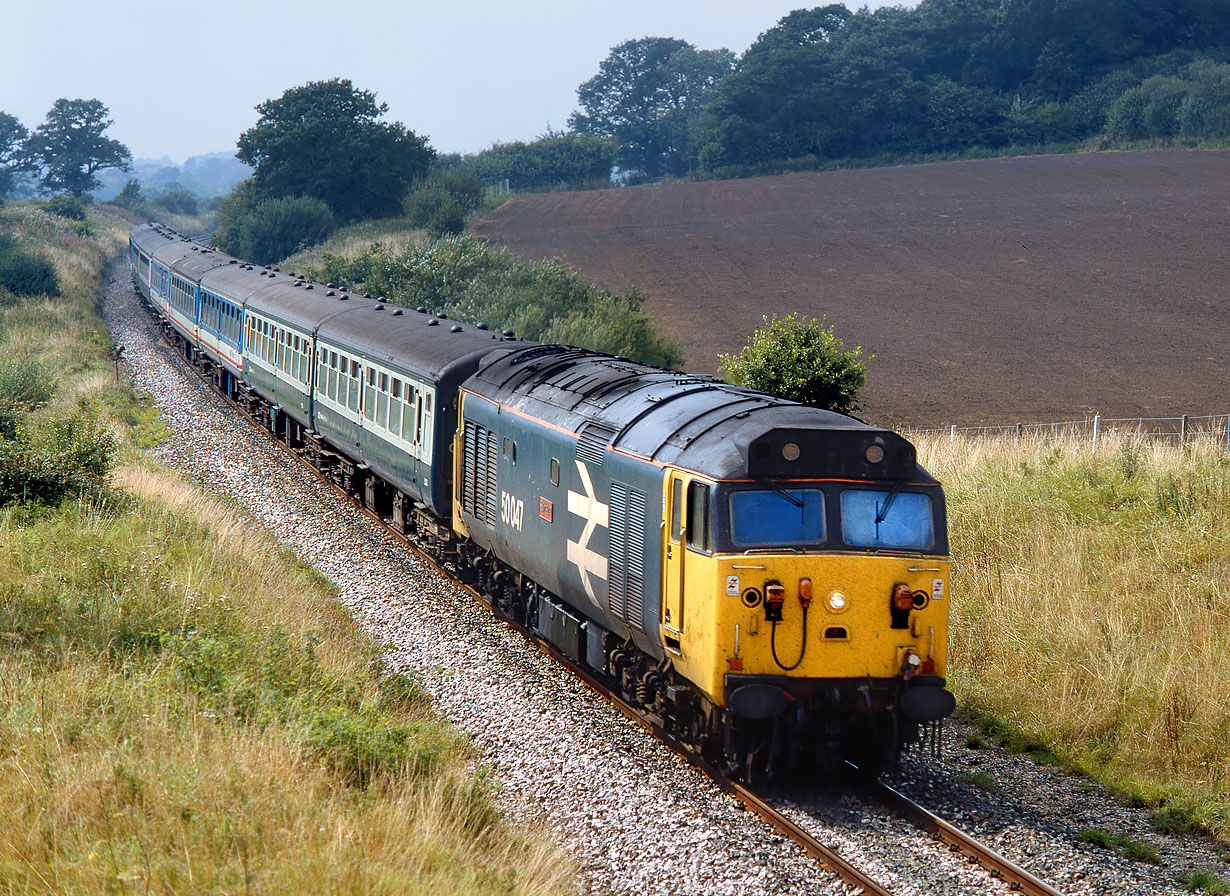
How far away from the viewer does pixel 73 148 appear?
13700 centimetres

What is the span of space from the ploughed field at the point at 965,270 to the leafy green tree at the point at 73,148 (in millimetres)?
79390

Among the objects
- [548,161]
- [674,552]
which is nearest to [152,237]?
[674,552]

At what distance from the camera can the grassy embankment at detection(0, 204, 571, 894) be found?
661 cm

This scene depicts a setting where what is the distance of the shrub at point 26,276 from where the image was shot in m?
49.7

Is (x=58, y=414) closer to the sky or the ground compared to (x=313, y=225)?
Answer: closer to the ground

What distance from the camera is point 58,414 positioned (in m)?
24.3

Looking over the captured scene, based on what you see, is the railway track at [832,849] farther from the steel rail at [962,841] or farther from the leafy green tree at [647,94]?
Result: the leafy green tree at [647,94]

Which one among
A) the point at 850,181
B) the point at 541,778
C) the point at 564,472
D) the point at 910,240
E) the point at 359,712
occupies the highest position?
the point at 850,181

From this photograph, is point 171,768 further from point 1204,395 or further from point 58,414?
point 1204,395

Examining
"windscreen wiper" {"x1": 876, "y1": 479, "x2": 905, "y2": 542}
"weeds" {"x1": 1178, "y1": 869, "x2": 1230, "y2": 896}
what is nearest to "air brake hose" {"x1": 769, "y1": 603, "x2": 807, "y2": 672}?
"windscreen wiper" {"x1": 876, "y1": 479, "x2": 905, "y2": 542}

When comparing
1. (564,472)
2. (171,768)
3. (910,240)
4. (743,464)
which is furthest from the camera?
(910,240)

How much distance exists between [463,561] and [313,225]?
217 feet

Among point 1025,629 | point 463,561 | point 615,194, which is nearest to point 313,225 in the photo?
point 615,194

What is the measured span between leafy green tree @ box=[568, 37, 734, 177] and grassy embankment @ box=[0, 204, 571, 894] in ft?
422
